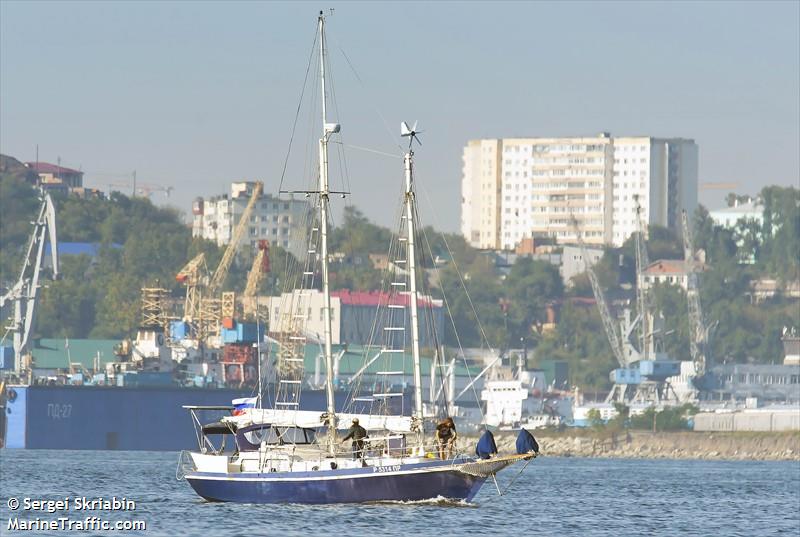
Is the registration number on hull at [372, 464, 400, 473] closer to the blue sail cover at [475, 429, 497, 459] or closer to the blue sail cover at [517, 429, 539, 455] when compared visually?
the blue sail cover at [475, 429, 497, 459]

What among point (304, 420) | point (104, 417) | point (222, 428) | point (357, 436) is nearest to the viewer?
point (357, 436)

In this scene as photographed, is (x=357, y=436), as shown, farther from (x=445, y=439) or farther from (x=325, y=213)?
(x=325, y=213)

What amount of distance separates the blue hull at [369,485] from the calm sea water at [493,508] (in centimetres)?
44

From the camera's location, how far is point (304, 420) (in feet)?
240

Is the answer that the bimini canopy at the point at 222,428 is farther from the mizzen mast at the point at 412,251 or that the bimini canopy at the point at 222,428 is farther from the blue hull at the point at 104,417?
the blue hull at the point at 104,417

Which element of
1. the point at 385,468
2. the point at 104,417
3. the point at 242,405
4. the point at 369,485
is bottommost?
the point at 104,417

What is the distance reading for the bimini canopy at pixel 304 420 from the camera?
238ft

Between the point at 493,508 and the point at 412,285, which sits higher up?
the point at 412,285

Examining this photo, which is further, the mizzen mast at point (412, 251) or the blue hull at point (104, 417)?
the blue hull at point (104, 417)

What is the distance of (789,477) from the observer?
133 meters

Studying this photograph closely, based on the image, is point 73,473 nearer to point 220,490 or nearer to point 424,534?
point 220,490

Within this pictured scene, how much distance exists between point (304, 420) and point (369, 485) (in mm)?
5492

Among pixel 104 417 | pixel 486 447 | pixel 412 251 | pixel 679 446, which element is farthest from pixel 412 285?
pixel 679 446

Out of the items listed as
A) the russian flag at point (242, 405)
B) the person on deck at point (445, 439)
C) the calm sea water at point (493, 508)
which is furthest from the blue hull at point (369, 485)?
the russian flag at point (242, 405)
